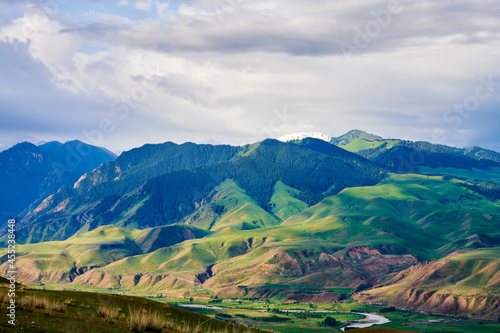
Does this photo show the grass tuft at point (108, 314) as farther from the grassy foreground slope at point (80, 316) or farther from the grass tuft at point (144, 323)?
the grass tuft at point (144, 323)

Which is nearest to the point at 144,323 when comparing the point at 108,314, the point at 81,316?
the point at 108,314

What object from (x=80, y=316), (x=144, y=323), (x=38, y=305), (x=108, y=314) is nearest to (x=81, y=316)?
(x=80, y=316)

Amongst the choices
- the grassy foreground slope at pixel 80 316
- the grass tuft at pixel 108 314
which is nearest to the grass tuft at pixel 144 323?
the grassy foreground slope at pixel 80 316

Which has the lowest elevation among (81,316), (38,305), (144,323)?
(144,323)

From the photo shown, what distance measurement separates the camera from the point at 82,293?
49.5 meters

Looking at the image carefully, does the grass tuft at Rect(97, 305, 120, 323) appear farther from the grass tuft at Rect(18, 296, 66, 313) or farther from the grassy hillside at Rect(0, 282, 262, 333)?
the grass tuft at Rect(18, 296, 66, 313)

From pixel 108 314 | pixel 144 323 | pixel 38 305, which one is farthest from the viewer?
pixel 108 314

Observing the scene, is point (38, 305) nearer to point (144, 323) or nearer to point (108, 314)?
point (108, 314)

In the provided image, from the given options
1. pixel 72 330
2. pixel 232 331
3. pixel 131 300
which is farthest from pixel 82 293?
pixel 72 330

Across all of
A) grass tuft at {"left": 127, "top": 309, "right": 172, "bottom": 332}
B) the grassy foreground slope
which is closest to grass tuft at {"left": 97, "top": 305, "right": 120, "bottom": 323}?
the grassy foreground slope

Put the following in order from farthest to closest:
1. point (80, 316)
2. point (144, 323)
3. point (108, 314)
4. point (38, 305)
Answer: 1. point (108, 314)
2. point (80, 316)
3. point (38, 305)
4. point (144, 323)

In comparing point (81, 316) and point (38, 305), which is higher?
point (38, 305)

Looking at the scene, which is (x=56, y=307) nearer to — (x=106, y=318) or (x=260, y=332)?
(x=106, y=318)

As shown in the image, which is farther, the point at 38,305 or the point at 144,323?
the point at 38,305
